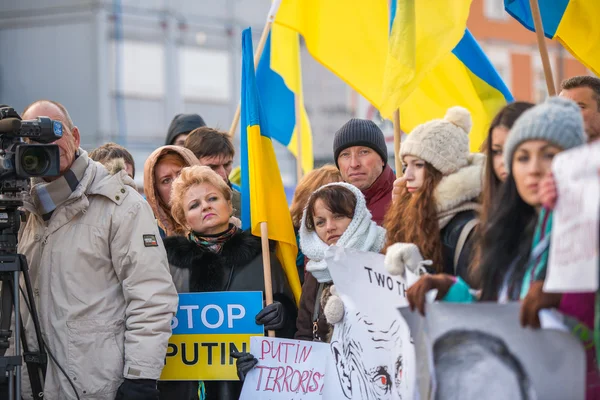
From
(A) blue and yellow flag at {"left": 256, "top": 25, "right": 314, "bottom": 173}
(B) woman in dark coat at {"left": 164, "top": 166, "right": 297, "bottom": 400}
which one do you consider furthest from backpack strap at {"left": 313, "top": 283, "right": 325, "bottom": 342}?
(A) blue and yellow flag at {"left": 256, "top": 25, "right": 314, "bottom": 173}

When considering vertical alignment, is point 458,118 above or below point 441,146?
above

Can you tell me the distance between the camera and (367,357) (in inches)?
158

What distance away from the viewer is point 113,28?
18953mm

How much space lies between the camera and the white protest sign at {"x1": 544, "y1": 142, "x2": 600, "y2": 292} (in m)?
2.41

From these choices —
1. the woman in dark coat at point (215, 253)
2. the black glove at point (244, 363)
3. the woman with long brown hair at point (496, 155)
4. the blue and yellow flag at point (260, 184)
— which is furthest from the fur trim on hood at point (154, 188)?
the woman with long brown hair at point (496, 155)

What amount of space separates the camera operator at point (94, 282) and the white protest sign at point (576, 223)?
2254 mm

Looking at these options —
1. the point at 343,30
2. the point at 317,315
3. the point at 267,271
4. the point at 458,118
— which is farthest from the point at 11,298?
the point at 343,30

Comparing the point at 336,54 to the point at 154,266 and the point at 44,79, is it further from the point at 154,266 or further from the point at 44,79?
the point at 44,79

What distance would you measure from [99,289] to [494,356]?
6.99ft

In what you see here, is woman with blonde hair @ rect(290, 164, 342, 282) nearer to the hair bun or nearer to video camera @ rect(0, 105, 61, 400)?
the hair bun

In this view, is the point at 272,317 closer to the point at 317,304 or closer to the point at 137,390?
the point at 317,304

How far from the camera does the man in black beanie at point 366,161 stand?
203 inches

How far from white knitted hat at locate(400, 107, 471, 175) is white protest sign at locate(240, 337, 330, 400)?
1.09 m

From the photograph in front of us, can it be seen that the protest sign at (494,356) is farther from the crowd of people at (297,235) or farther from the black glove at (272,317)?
the black glove at (272,317)
